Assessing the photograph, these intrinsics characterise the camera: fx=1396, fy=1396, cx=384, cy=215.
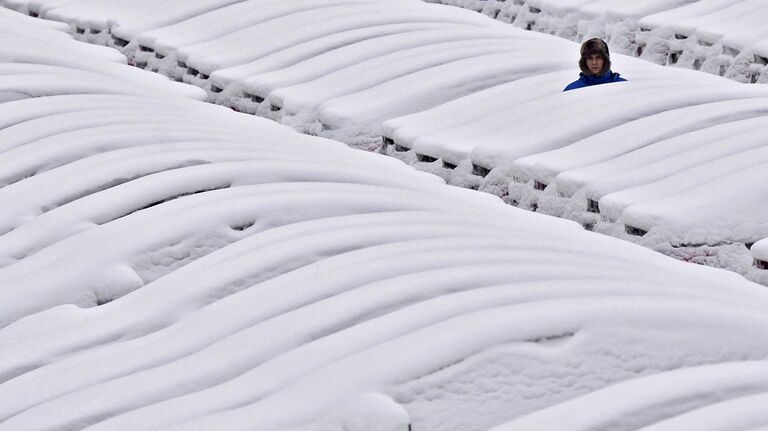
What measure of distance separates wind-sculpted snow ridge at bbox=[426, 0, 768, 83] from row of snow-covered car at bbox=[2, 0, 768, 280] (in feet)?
0.82

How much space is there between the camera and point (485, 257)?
14.5ft

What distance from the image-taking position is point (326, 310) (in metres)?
4.00

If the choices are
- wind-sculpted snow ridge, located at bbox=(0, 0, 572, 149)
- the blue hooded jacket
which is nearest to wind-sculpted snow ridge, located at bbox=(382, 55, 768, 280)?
the blue hooded jacket

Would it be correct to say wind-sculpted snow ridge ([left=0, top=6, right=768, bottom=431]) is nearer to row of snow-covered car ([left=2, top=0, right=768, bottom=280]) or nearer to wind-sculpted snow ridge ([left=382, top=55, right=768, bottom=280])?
wind-sculpted snow ridge ([left=382, top=55, right=768, bottom=280])

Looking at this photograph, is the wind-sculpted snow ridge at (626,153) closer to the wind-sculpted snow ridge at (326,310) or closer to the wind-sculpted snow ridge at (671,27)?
the wind-sculpted snow ridge at (326,310)

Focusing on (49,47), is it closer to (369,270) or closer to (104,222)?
(104,222)

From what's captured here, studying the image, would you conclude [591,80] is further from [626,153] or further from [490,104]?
[626,153]

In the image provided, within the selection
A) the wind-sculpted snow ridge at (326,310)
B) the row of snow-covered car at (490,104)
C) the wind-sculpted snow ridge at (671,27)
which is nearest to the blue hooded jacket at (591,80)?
the row of snow-covered car at (490,104)

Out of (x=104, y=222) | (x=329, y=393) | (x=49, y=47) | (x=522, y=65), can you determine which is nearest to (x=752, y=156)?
(x=522, y=65)

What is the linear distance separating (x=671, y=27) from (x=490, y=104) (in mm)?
2697

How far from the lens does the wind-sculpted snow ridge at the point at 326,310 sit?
3.58 metres

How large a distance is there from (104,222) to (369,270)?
1.28 metres

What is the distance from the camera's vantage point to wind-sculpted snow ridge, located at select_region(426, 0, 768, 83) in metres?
9.44

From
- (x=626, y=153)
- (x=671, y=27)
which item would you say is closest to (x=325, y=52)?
(x=671, y=27)
